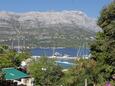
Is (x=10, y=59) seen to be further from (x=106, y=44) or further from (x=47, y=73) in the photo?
(x=106, y=44)

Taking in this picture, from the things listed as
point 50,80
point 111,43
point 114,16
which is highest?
point 114,16

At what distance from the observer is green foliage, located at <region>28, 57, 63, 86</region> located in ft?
118

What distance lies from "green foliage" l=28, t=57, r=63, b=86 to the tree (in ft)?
23.3

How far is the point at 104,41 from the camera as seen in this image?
94.4 feet

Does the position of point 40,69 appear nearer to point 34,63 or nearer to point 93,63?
point 34,63

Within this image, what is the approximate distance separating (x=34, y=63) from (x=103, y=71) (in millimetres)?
11620

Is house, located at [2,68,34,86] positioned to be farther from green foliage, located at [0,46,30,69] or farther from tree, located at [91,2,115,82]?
tree, located at [91,2,115,82]

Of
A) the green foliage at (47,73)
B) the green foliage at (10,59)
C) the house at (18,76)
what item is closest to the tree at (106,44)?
the green foliage at (47,73)

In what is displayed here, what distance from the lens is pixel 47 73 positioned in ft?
119

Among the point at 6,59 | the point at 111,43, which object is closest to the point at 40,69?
the point at 111,43

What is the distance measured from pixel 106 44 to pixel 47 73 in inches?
370

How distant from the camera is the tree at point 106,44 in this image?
28.2m

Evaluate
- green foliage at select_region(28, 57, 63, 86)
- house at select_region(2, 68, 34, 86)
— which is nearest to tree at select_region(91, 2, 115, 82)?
green foliage at select_region(28, 57, 63, 86)

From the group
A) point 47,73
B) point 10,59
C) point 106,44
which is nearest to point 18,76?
point 47,73
